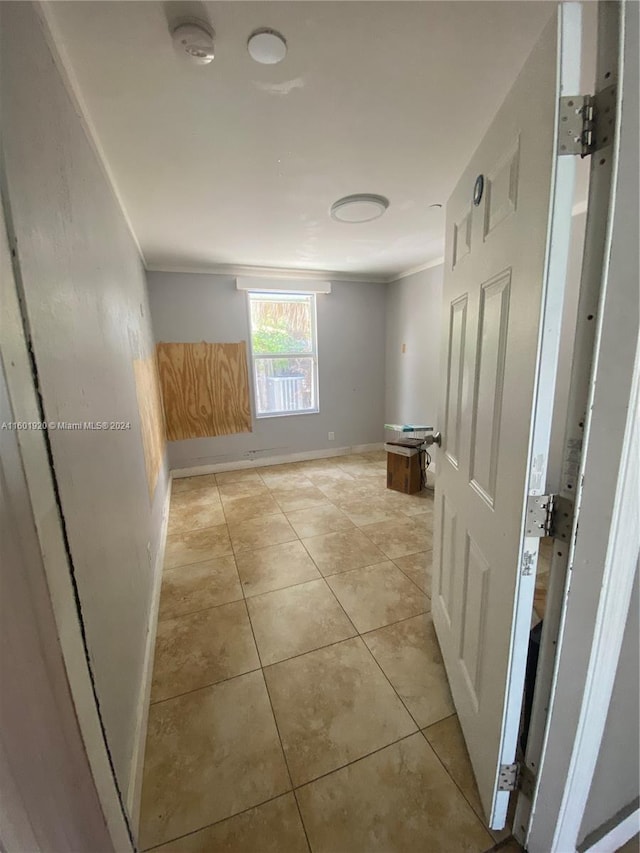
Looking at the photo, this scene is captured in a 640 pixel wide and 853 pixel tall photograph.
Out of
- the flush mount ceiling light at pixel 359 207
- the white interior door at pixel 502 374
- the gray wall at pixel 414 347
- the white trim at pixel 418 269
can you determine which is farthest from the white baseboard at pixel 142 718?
the white trim at pixel 418 269

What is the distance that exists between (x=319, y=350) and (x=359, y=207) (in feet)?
7.51

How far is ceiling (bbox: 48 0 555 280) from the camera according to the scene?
1000 millimetres

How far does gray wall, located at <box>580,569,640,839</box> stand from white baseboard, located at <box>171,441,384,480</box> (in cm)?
383

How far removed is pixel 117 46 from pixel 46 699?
1.81m

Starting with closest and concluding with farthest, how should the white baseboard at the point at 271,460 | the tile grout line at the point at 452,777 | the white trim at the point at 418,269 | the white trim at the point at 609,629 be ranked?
the white trim at the point at 609,629 < the tile grout line at the point at 452,777 < the white trim at the point at 418,269 < the white baseboard at the point at 271,460

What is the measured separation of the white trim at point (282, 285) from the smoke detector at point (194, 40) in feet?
9.28

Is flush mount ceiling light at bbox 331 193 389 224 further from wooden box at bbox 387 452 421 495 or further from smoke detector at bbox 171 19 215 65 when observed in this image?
wooden box at bbox 387 452 421 495

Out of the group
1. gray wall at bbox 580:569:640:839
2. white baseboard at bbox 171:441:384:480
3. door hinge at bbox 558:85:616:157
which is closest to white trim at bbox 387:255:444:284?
white baseboard at bbox 171:441:384:480

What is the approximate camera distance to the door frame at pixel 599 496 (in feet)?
1.96

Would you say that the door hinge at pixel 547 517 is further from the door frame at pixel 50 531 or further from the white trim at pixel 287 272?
the white trim at pixel 287 272

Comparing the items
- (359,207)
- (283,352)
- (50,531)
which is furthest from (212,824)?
(283,352)

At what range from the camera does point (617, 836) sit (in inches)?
36.4

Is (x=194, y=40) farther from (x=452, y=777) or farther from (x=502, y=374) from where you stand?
(x=452, y=777)

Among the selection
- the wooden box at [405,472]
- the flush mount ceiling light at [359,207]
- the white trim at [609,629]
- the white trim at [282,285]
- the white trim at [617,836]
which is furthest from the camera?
the white trim at [282,285]
